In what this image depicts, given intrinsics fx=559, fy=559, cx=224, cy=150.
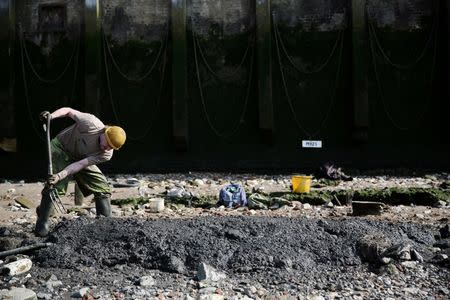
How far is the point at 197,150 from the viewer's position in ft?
36.2

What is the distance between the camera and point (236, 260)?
13.0 ft

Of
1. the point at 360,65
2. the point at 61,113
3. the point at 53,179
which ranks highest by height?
the point at 360,65

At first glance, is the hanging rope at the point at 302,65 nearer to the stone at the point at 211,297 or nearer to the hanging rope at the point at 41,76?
the hanging rope at the point at 41,76

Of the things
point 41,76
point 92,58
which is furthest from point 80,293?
point 41,76

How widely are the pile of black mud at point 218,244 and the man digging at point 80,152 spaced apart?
454 mm

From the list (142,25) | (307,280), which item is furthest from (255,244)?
(142,25)

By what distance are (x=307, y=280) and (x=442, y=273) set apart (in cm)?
93

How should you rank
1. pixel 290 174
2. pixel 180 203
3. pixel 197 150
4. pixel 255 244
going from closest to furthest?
pixel 255 244 → pixel 180 203 → pixel 290 174 → pixel 197 150

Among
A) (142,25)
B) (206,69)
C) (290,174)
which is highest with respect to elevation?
(142,25)

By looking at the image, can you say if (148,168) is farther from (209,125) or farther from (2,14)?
(2,14)

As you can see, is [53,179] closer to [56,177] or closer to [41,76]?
[56,177]

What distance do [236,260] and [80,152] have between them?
2.00 metres

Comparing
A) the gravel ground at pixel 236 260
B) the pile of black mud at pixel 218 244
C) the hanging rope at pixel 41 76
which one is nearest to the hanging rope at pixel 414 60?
the hanging rope at pixel 41 76

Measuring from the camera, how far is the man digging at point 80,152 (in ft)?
16.2
